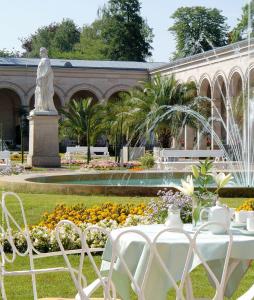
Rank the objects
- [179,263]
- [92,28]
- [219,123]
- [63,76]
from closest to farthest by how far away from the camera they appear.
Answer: [179,263]
[219,123]
[63,76]
[92,28]

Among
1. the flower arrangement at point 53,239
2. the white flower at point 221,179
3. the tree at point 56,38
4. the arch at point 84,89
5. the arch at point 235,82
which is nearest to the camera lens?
the white flower at point 221,179

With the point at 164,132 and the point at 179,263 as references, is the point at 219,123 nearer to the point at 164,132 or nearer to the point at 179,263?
the point at 164,132

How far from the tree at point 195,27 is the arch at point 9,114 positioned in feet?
73.7

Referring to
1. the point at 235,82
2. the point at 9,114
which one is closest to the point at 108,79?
the point at 9,114

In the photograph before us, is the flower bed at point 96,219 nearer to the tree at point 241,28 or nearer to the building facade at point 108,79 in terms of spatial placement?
the building facade at point 108,79

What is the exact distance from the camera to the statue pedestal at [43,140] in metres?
28.1

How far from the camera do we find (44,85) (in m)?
27.5

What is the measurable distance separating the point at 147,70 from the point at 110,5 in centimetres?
2215

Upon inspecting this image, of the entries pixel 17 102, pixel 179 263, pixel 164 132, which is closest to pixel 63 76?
pixel 17 102

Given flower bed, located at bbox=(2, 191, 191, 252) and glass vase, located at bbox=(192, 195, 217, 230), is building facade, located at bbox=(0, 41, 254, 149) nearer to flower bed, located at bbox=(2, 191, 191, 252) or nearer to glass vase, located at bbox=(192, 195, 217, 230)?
flower bed, located at bbox=(2, 191, 191, 252)

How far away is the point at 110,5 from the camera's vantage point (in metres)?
73.4

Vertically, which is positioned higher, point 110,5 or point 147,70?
point 110,5

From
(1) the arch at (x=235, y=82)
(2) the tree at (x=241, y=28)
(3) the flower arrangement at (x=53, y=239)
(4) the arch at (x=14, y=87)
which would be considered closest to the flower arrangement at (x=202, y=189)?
(3) the flower arrangement at (x=53, y=239)

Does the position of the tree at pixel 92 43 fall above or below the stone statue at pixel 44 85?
above
